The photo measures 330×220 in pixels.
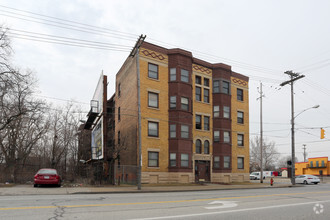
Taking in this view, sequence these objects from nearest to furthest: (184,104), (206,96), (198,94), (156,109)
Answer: (156,109)
(184,104)
(198,94)
(206,96)

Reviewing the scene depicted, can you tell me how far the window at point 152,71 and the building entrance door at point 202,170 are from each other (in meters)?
10.4

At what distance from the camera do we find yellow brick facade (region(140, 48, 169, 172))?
2792cm

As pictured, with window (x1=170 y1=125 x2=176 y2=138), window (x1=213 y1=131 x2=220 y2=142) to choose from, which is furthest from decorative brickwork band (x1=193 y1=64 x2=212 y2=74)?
window (x1=170 y1=125 x2=176 y2=138)

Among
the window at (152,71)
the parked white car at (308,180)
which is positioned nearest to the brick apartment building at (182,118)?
the window at (152,71)

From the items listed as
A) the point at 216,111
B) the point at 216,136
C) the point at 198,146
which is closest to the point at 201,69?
the point at 216,111

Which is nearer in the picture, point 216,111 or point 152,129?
point 152,129

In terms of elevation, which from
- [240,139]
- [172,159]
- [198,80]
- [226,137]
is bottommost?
[172,159]

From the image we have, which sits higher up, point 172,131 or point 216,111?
point 216,111

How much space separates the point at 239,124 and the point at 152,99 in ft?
42.6

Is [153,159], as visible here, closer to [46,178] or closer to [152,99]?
[152,99]

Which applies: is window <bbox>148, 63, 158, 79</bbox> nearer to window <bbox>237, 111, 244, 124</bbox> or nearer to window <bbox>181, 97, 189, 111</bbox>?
window <bbox>181, 97, 189, 111</bbox>

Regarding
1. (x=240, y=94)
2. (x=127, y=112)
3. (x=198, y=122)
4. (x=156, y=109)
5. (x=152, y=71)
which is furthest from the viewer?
(x=240, y=94)

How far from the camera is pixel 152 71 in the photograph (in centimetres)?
2917

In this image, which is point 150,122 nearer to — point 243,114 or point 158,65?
point 158,65
